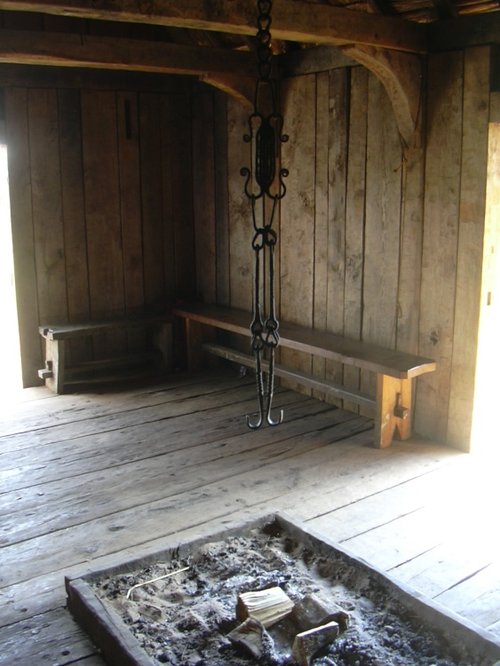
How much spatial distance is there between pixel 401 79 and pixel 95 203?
8.38ft

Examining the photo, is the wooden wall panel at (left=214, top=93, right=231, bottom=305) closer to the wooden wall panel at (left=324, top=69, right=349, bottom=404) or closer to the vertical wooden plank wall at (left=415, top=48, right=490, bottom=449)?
the wooden wall panel at (left=324, top=69, right=349, bottom=404)

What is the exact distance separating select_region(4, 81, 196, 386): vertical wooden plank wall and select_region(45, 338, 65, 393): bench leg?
0.67 ft

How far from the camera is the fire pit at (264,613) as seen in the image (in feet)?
7.41

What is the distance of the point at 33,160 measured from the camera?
5.25m

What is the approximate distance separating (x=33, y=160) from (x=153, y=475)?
103 inches

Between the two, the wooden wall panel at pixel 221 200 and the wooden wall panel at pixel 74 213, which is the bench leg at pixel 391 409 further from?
the wooden wall panel at pixel 74 213

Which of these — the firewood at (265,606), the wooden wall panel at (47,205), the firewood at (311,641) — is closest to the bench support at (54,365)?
the wooden wall panel at (47,205)

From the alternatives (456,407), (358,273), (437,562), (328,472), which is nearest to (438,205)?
(358,273)

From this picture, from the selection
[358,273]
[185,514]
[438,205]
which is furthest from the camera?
[358,273]

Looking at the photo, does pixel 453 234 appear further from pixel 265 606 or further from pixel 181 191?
pixel 181 191

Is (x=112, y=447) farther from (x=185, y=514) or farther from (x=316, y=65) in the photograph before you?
(x=316, y=65)

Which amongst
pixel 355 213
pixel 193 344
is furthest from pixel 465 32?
pixel 193 344

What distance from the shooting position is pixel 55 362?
17.2 ft

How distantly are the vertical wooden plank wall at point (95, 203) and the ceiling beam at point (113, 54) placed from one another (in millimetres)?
1021
